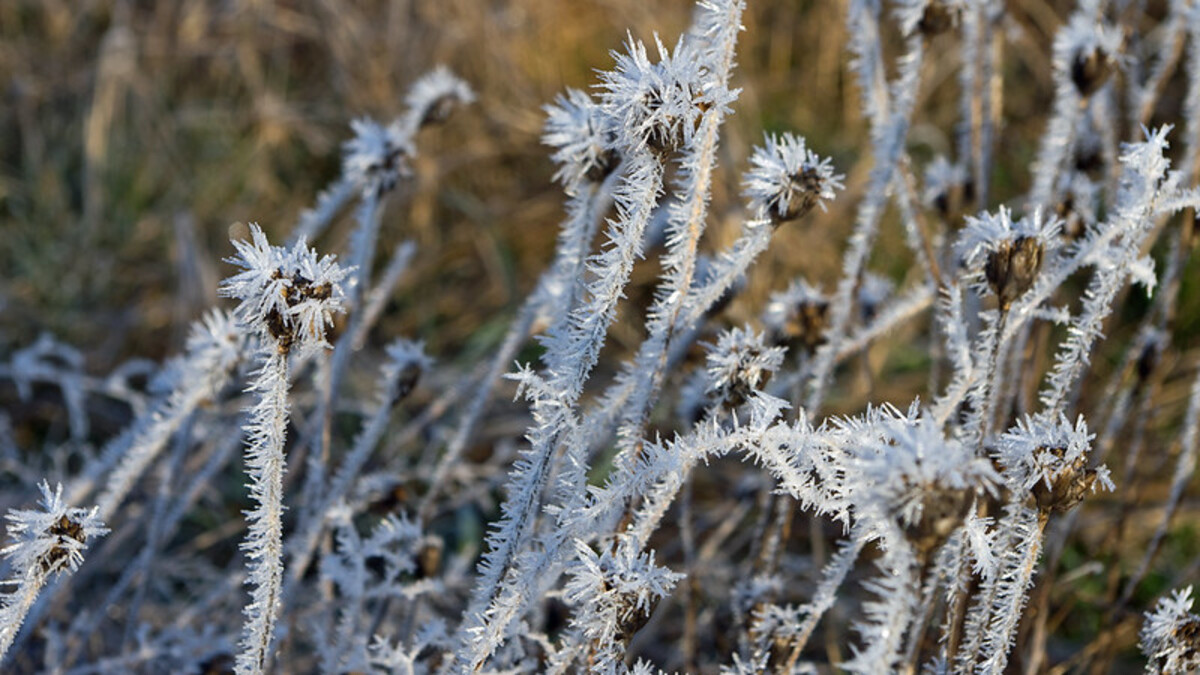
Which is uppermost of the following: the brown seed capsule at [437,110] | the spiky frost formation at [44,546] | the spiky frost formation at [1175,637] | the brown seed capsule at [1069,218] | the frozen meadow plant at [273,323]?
the brown seed capsule at [437,110]

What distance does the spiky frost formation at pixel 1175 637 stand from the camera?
3.06ft

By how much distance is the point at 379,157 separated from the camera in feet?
4.14

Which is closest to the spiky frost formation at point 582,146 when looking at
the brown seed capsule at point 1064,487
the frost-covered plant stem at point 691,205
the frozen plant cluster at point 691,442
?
the frozen plant cluster at point 691,442

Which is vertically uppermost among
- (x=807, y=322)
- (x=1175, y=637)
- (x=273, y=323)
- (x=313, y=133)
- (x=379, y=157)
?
(x=313, y=133)

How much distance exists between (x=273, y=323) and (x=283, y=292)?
3 cm

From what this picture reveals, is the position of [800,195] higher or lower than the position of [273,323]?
higher

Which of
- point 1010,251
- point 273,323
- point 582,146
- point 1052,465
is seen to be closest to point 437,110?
point 582,146

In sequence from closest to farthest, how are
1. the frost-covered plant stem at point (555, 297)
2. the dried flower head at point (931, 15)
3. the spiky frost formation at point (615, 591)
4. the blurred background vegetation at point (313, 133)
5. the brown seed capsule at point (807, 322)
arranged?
1. the spiky frost formation at point (615, 591)
2. the frost-covered plant stem at point (555, 297)
3. the dried flower head at point (931, 15)
4. the brown seed capsule at point (807, 322)
5. the blurred background vegetation at point (313, 133)

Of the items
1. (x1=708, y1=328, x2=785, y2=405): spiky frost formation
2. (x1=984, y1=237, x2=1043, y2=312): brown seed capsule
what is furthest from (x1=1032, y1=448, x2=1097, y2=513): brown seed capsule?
(x1=708, y1=328, x2=785, y2=405): spiky frost formation

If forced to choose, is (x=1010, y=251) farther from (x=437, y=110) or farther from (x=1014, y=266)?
(x=437, y=110)

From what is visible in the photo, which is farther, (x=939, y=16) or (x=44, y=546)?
(x=939, y=16)

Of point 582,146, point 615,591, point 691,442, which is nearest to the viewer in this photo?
point 615,591

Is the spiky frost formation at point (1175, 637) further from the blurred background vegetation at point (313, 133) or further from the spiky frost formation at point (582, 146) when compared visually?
the blurred background vegetation at point (313, 133)

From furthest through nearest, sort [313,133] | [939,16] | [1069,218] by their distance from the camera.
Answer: [313,133] → [1069,218] → [939,16]
